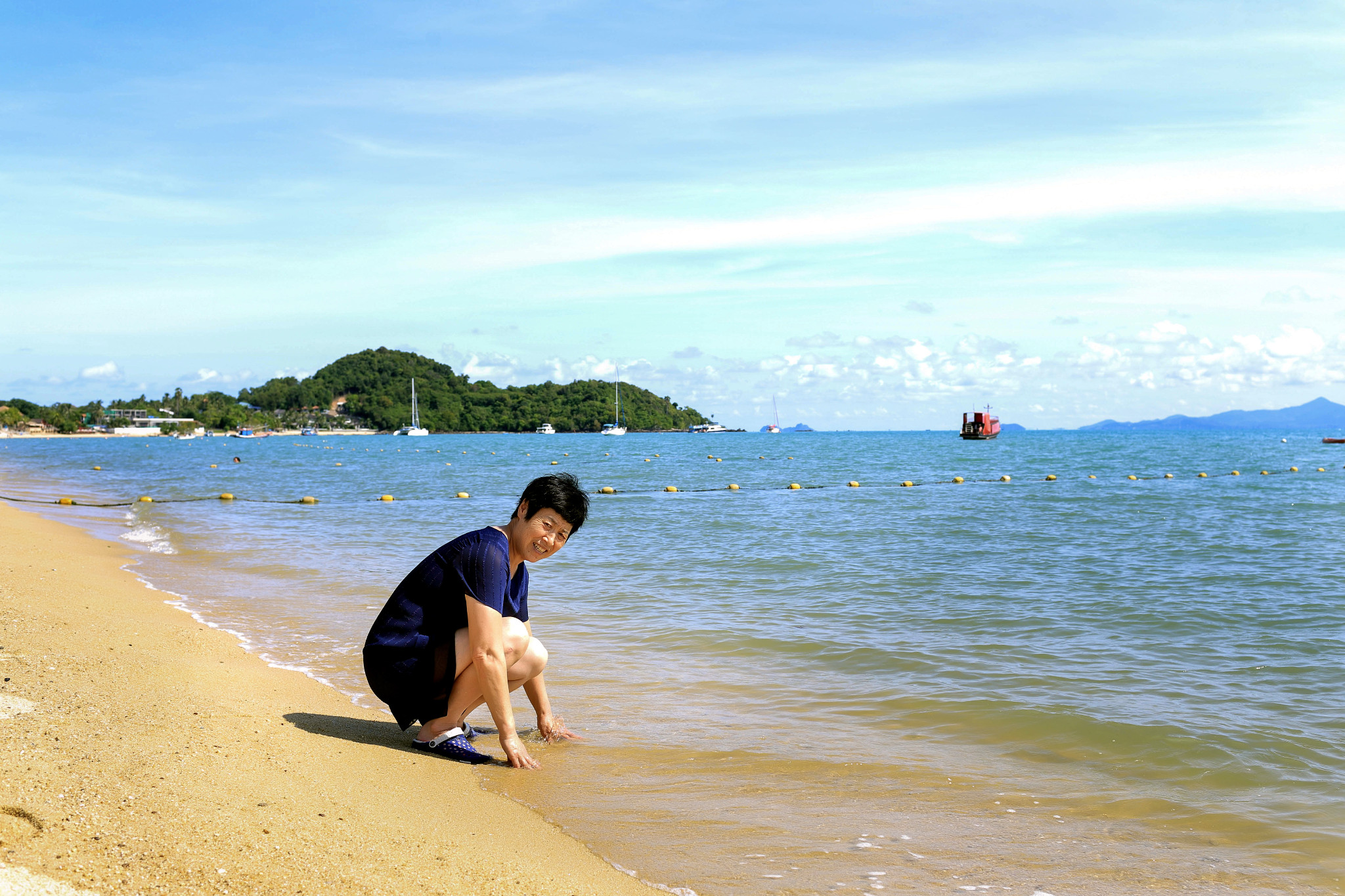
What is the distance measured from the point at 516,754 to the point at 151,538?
14798 mm

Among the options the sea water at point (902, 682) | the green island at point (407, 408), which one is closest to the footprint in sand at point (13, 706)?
the sea water at point (902, 682)

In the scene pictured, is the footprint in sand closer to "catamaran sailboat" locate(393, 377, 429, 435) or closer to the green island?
"catamaran sailboat" locate(393, 377, 429, 435)

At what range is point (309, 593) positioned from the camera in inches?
437

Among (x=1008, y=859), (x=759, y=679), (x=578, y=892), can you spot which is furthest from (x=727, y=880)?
(x=759, y=679)

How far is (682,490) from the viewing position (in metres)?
32.1

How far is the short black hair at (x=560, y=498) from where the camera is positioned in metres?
4.47

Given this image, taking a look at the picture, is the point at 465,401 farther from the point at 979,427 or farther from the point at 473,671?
the point at 473,671

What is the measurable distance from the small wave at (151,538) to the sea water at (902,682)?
176mm

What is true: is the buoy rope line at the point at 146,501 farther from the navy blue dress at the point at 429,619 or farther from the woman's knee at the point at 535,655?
the woman's knee at the point at 535,655

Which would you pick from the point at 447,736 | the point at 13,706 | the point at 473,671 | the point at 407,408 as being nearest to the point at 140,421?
the point at 407,408

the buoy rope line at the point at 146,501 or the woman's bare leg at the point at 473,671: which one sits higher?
the woman's bare leg at the point at 473,671

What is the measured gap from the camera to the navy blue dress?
4.51 meters

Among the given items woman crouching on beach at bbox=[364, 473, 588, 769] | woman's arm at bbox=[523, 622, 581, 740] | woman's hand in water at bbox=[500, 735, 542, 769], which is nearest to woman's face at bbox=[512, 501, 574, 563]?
woman crouching on beach at bbox=[364, 473, 588, 769]

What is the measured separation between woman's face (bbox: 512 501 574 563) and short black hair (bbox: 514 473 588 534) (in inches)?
0.9
